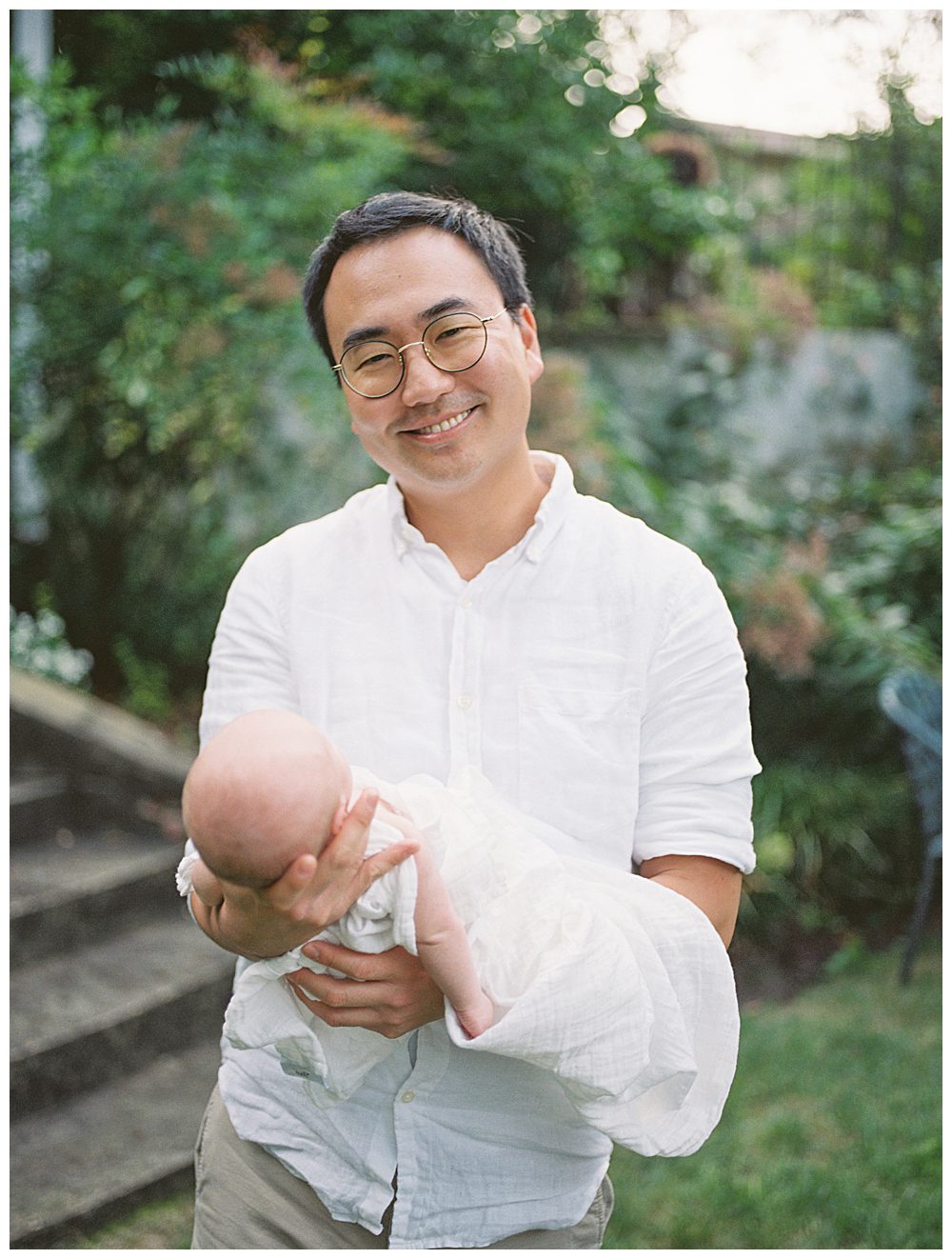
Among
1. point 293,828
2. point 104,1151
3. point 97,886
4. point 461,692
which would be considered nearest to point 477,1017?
point 293,828

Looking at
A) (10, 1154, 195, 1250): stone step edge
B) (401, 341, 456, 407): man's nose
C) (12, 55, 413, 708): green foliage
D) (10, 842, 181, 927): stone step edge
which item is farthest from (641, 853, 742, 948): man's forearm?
(12, 55, 413, 708): green foliage

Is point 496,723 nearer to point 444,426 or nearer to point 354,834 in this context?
point 354,834

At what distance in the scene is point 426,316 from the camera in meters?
1.56

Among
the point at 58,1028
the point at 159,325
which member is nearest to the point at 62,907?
the point at 58,1028

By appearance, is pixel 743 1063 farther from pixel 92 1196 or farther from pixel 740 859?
pixel 740 859

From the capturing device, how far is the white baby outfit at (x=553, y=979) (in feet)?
4.37

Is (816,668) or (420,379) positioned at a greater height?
(420,379)

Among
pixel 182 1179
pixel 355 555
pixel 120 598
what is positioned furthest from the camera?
pixel 120 598

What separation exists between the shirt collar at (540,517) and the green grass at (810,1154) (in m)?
2.05

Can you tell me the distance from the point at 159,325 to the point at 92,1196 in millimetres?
2795

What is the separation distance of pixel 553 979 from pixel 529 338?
3.13 ft

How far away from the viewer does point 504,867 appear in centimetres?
142

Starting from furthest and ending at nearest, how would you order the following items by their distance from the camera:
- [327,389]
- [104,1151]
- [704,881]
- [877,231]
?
1. [877,231]
2. [327,389]
3. [104,1151]
4. [704,881]

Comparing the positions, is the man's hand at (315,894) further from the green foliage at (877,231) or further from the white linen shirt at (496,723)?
the green foliage at (877,231)
